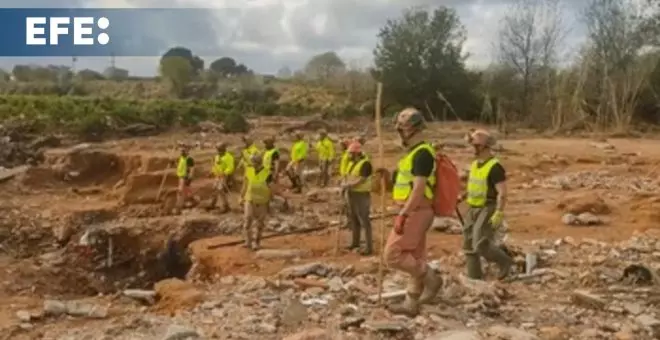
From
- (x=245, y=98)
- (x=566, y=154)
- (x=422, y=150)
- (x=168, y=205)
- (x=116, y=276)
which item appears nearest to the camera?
(x=422, y=150)

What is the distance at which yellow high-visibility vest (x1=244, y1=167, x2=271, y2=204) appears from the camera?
12.8 m

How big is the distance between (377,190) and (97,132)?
17301mm

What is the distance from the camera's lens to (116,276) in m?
15.0

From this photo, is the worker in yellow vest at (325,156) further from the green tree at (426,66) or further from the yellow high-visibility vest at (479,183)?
the green tree at (426,66)

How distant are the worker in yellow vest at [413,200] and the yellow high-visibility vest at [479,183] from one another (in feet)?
5.67

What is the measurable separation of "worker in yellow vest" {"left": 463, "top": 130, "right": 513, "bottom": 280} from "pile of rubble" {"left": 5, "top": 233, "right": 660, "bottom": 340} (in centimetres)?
30

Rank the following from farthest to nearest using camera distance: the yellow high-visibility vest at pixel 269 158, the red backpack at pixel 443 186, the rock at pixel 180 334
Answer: the yellow high-visibility vest at pixel 269 158 → the red backpack at pixel 443 186 → the rock at pixel 180 334

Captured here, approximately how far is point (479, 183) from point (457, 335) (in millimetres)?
2418

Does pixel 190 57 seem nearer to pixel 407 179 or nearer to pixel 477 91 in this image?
pixel 477 91

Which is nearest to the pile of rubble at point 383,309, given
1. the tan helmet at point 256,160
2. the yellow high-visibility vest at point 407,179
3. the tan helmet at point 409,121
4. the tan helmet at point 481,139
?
the yellow high-visibility vest at point 407,179

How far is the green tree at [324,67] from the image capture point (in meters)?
66.4

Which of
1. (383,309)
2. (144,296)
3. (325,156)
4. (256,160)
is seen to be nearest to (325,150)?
(325,156)

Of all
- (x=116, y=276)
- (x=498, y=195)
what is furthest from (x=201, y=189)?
(x=498, y=195)

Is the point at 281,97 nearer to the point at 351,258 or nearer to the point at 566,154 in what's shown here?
the point at 566,154
